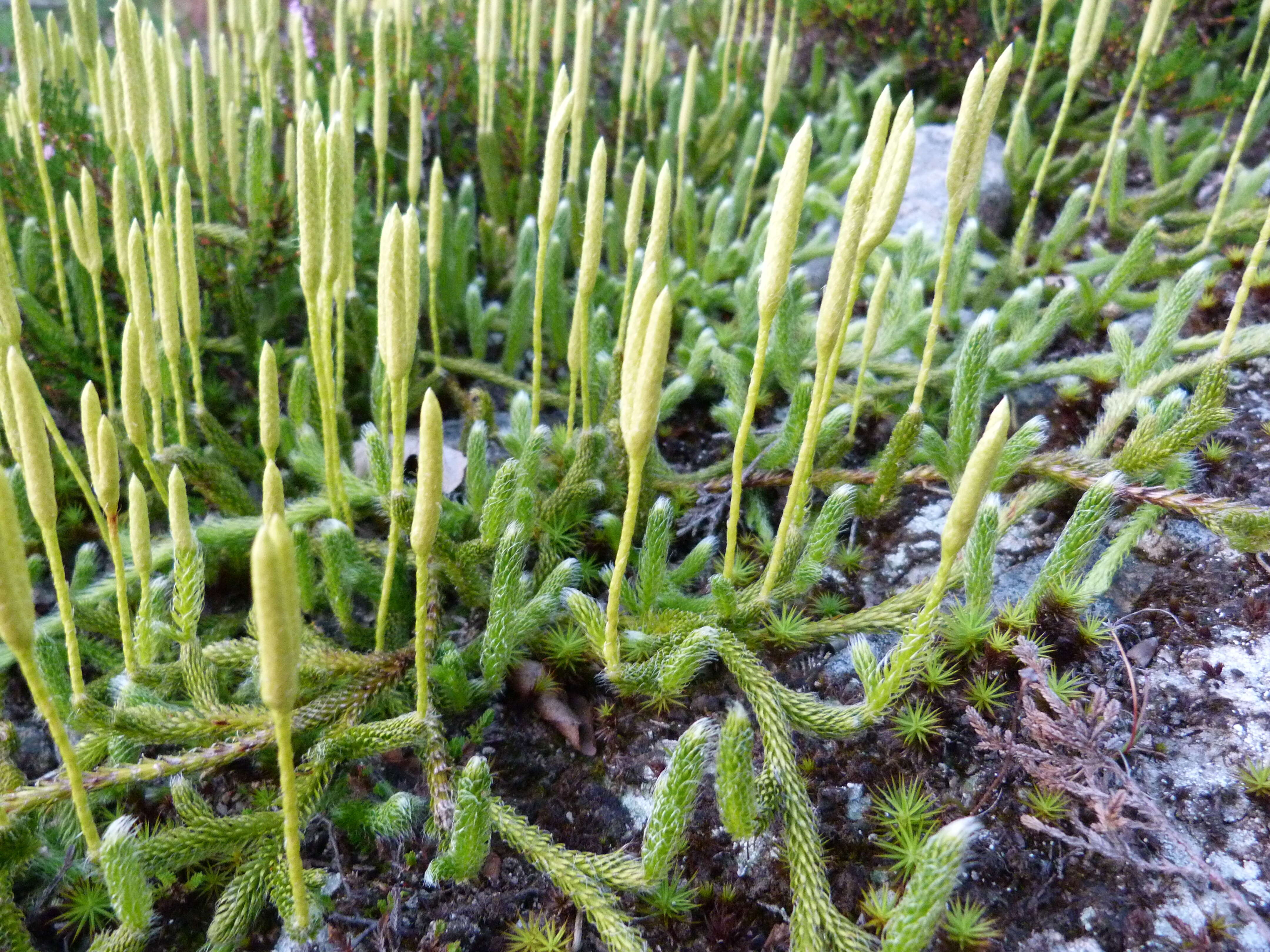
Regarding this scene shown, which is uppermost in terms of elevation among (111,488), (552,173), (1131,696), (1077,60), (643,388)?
(1077,60)

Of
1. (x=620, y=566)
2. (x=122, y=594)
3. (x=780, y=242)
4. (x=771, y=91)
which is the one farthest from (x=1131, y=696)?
(x=771, y=91)

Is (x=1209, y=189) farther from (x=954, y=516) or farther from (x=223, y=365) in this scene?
(x=223, y=365)

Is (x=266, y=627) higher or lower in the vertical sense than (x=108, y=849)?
higher

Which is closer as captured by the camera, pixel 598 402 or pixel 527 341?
pixel 598 402

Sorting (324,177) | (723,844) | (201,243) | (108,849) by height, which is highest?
(324,177)

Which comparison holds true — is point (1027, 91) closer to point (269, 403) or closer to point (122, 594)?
point (269, 403)

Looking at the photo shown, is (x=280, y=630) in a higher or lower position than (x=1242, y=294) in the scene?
lower

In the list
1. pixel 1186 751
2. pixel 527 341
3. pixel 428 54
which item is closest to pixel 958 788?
pixel 1186 751

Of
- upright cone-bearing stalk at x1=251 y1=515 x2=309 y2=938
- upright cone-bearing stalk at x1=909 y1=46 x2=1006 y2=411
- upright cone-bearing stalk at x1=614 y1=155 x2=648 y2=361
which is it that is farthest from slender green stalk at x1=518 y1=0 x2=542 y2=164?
upright cone-bearing stalk at x1=251 y1=515 x2=309 y2=938
